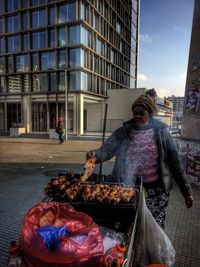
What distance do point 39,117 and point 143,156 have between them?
90.2 ft

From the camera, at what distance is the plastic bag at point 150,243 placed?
204cm

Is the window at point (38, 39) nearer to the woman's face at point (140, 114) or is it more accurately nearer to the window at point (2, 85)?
the window at point (2, 85)

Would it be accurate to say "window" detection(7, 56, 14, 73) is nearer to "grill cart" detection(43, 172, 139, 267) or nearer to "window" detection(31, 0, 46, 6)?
"window" detection(31, 0, 46, 6)

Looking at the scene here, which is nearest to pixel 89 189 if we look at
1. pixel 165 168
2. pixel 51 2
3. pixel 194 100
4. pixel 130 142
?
pixel 130 142

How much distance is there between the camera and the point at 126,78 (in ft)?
132

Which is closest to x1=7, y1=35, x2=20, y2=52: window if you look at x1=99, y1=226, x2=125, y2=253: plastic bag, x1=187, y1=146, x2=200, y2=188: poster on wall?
x1=187, y1=146, x2=200, y2=188: poster on wall

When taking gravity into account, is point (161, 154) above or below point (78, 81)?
below

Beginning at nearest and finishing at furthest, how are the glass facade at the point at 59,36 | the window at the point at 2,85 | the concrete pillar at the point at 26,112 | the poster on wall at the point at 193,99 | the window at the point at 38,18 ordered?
the poster on wall at the point at 193,99 < the glass facade at the point at 59,36 < the window at the point at 38,18 < the concrete pillar at the point at 26,112 < the window at the point at 2,85

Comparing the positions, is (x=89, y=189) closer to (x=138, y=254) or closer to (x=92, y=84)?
(x=138, y=254)

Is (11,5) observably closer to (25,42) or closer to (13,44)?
(13,44)

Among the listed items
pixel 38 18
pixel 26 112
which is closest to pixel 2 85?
pixel 26 112

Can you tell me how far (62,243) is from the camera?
1.13 metres

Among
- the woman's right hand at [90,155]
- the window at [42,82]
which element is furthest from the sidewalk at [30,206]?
the window at [42,82]

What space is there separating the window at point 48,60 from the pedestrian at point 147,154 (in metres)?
26.5
